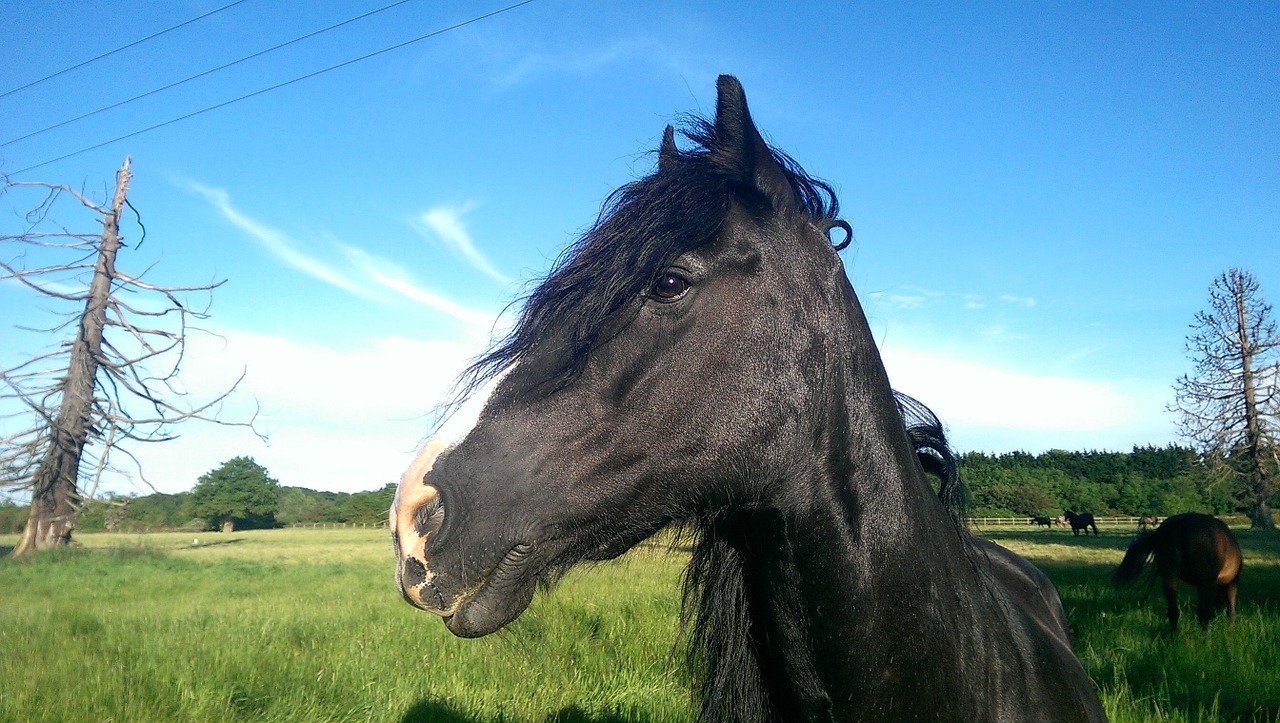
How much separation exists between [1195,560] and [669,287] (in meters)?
12.3

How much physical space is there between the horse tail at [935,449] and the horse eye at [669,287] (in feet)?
3.25

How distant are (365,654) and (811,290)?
5.43m

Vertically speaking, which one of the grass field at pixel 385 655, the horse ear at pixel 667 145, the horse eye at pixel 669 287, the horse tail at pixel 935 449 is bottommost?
the grass field at pixel 385 655

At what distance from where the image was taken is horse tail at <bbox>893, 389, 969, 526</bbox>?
2.29 meters

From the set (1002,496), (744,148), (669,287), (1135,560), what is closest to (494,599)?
(669,287)

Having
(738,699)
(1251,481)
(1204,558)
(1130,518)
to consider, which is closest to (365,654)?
(738,699)


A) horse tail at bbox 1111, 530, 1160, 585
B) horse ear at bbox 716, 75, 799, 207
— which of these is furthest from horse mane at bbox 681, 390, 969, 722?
horse tail at bbox 1111, 530, 1160, 585

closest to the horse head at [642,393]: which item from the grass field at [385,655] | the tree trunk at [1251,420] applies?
the grass field at [385,655]

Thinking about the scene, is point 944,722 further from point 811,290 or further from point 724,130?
point 724,130

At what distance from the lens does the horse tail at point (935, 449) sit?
229 cm

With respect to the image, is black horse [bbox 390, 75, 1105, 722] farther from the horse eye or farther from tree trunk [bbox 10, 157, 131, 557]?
tree trunk [bbox 10, 157, 131, 557]

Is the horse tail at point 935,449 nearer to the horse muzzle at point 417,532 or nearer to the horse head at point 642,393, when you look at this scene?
the horse head at point 642,393

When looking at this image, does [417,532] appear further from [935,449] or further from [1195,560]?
[1195,560]

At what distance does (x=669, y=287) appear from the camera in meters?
1.70
